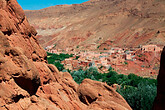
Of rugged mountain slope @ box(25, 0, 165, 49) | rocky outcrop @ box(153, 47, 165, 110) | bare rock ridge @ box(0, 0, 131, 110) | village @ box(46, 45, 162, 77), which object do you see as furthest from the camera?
rugged mountain slope @ box(25, 0, 165, 49)

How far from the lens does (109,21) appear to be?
74.5 metres

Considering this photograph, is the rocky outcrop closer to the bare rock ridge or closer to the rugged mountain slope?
the bare rock ridge

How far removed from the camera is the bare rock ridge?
14.3ft

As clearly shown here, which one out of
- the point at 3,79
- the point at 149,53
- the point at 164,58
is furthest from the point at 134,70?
the point at 3,79

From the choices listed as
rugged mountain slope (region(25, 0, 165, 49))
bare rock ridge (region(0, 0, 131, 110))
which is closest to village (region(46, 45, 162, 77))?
rugged mountain slope (region(25, 0, 165, 49))

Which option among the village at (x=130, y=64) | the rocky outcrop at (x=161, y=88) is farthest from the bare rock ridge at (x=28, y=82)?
the village at (x=130, y=64)

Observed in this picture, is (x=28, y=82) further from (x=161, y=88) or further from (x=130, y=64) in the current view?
(x=130, y=64)

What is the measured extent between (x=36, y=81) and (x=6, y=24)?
2363 millimetres

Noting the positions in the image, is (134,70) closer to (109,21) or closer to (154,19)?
(154,19)

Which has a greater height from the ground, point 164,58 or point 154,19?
point 154,19

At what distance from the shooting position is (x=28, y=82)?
5.07 meters

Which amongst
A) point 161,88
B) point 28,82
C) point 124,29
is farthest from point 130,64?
point 124,29

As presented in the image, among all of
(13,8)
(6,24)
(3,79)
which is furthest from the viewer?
(13,8)

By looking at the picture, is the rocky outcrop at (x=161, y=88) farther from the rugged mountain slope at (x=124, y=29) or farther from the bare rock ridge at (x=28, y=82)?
the rugged mountain slope at (x=124, y=29)
